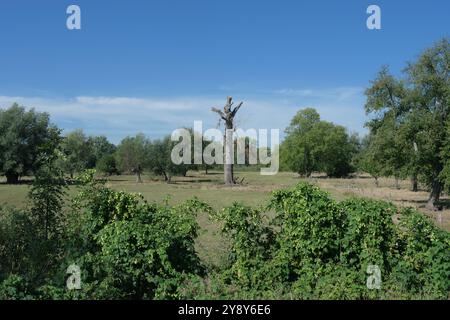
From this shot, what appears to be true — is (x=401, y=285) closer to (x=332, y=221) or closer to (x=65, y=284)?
(x=332, y=221)

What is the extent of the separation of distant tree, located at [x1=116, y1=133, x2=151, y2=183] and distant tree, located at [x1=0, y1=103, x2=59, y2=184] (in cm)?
1702

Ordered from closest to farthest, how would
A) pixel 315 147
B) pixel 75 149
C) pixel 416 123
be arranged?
pixel 416 123
pixel 75 149
pixel 315 147

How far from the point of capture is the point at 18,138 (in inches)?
2406

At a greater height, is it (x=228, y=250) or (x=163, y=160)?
(x=163, y=160)

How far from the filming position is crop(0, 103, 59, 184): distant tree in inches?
2354

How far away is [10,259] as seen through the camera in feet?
30.1

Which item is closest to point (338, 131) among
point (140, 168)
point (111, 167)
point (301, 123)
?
point (301, 123)

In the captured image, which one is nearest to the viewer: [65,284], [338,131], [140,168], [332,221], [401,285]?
[65,284]

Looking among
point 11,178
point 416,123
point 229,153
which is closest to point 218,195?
point 229,153

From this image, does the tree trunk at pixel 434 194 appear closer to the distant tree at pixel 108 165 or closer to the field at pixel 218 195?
the field at pixel 218 195

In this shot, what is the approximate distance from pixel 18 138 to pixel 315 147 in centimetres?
5807

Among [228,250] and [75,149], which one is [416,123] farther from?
[75,149]

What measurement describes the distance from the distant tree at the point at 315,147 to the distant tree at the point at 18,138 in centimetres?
5145
